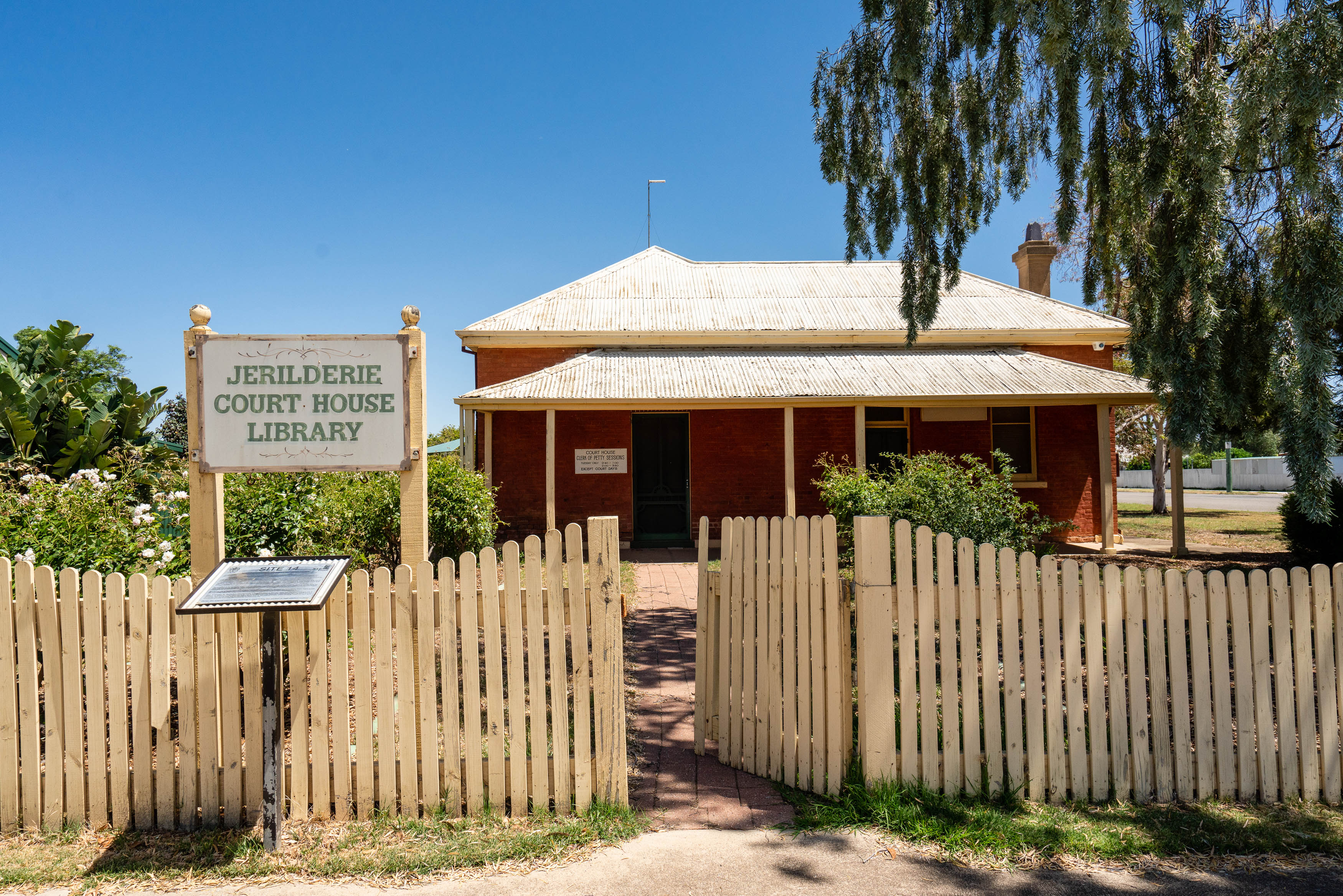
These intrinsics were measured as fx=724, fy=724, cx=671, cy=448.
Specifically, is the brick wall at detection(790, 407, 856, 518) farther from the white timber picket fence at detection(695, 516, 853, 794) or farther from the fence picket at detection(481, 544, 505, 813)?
the fence picket at detection(481, 544, 505, 813)

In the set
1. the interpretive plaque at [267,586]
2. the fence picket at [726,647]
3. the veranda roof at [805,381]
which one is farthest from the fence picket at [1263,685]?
the veranda roof at [805,381]

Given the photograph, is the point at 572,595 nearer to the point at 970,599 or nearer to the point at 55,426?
the point at 970,599

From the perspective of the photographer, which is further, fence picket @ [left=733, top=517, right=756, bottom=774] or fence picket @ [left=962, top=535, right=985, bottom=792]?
fence picket @ [left=733, top=517, right=756, bottom=774]

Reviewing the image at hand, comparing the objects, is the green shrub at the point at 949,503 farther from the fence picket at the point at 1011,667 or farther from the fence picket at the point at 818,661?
the fence picket at the point at 818,661

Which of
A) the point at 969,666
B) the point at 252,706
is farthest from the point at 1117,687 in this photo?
the point at 252,706

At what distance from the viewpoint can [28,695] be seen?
10.5 ft

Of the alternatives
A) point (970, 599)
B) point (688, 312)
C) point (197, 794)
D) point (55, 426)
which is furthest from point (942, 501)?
point (55, 426)

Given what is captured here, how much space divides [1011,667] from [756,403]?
8.81 m

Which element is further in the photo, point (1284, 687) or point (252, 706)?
point (1284, 687)

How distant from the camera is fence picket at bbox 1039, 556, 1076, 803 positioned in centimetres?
332

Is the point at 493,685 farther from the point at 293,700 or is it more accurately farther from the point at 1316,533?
the point at 1316,533

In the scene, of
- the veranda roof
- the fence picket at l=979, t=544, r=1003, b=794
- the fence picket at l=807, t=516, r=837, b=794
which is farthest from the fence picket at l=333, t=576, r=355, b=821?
the veranda roof

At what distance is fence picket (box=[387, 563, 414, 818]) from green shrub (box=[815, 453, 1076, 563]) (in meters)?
4.99

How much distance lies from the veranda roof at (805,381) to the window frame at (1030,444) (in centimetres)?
99
